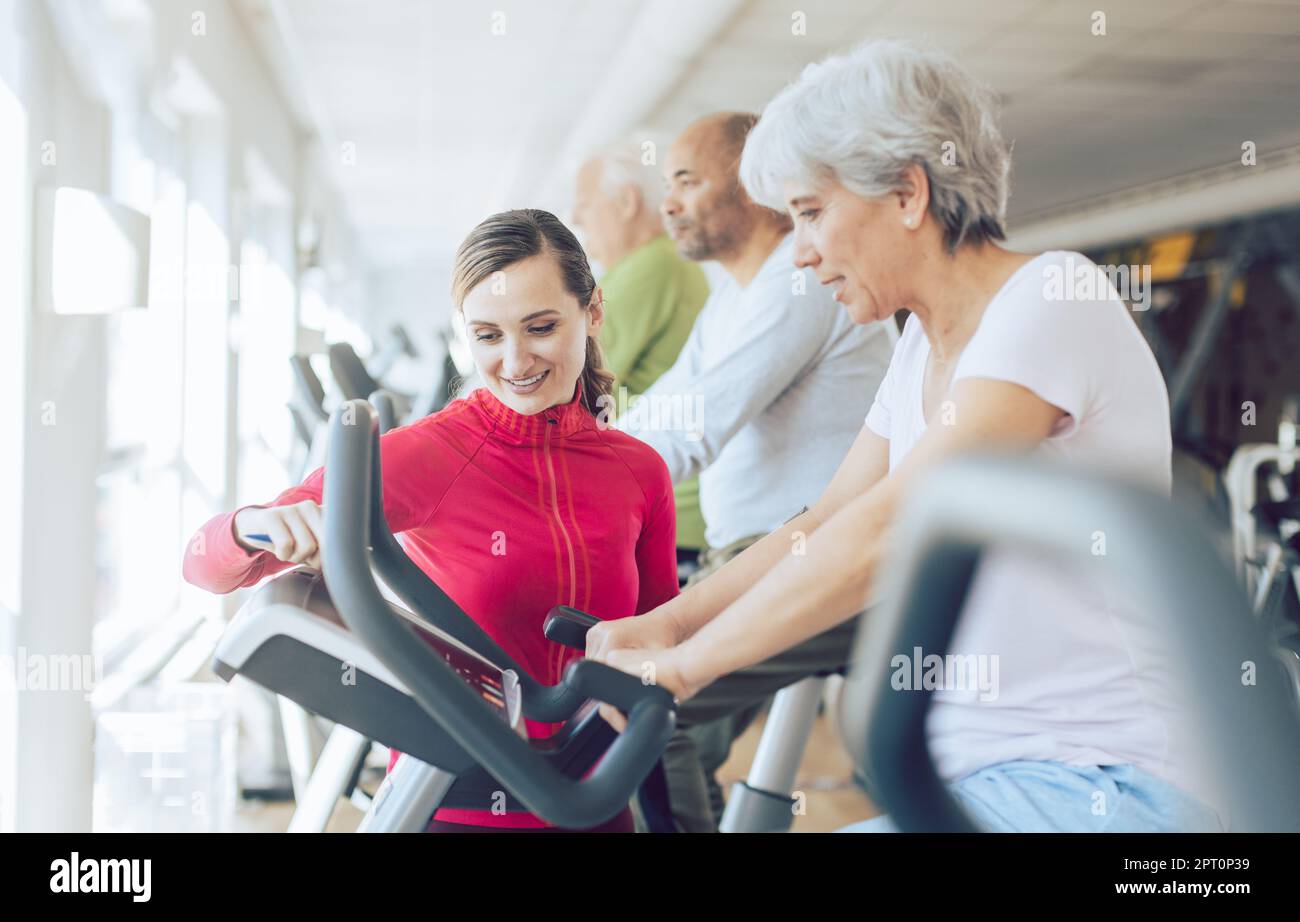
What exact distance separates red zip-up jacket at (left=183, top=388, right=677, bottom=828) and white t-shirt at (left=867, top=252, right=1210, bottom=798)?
0.94 feet

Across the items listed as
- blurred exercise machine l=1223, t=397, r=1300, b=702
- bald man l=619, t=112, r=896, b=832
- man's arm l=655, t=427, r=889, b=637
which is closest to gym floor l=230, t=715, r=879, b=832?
blurred exercise machine l=1223, t=397, r=1300, b=702

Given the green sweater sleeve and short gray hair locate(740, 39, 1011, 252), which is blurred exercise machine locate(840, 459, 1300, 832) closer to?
short gray hair locate(740, 39, 1011, 252)

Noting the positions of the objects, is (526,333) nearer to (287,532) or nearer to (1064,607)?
(287,532)

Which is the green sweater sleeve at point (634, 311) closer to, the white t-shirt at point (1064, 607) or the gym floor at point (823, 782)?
the white t-shirt at point (1064, 607)

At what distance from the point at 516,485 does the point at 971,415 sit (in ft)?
1.37

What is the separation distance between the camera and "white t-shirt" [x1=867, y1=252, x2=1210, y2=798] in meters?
0.87

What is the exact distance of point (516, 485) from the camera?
1.03 meters

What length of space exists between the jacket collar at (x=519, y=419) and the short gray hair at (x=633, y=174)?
1.01 feet

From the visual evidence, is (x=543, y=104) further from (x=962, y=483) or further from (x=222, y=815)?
(x=962, y=483)

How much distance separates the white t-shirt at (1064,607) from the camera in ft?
2.86

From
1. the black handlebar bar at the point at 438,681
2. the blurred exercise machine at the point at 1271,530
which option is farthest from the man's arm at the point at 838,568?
the blurred exercise machine at the point at 1271,530

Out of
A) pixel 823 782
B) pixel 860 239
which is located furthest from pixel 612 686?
pixel 823 782
